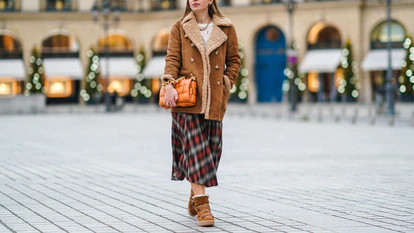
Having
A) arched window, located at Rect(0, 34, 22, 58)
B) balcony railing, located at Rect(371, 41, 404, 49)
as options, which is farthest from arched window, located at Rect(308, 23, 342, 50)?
arched window, located at Rect(0, 34, 22, 58)

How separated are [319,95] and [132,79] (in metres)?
14.8

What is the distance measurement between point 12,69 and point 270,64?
1804 centimetres

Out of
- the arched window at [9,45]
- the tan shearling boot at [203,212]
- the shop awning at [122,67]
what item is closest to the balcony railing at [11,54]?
the arched window at [9,45]

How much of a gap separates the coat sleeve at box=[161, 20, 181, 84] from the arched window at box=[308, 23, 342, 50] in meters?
48.2

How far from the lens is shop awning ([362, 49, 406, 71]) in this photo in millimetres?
52328

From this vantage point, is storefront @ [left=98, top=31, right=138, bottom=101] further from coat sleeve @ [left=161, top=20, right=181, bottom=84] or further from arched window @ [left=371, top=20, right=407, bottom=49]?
coat sleeve @ [left=161, top=20, right=181, bottom=84]

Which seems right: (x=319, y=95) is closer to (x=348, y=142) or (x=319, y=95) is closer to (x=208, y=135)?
(x=348, y=142)

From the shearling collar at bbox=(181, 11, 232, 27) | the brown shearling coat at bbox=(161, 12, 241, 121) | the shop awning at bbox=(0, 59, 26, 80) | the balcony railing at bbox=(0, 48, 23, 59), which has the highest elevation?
the balcony railing at bbox=(0, 48, 23, 59)

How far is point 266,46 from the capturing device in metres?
59.8

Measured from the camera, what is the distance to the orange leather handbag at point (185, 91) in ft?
26.5

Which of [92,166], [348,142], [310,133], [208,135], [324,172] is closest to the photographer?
[208,135]

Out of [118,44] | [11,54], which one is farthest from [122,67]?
[11,54]

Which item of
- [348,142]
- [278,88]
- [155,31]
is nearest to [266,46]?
[278,88]

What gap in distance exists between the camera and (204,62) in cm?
830
